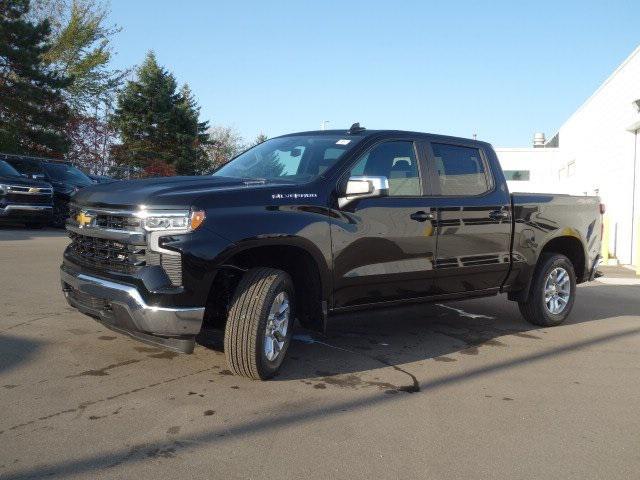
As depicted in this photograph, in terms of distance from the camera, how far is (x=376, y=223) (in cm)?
518

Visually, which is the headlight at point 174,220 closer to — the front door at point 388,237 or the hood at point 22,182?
the front door at point 388,237

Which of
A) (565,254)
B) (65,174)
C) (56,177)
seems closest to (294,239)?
(565,254)

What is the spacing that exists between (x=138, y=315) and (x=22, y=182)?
44.5 feet

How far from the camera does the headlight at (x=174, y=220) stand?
13.8 ft

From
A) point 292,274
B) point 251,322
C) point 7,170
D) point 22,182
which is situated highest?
point 7,170

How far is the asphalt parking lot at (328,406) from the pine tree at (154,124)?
35708 mm

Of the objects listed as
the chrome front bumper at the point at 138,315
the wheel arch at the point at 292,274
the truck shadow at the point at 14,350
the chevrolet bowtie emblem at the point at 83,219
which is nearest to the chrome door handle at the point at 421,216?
the wheel arch at the point at 292,274

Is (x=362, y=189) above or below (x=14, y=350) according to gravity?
above

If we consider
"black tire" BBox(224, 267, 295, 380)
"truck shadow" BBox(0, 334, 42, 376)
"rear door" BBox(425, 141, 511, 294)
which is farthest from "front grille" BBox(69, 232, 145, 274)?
"rear door" BBox(425, 141, 511, 294)

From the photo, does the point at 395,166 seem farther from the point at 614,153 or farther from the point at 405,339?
the point at 614,153

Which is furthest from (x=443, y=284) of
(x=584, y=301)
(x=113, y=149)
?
(x=113, y=149)

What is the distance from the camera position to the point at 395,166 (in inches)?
220

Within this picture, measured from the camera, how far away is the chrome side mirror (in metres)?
4.84

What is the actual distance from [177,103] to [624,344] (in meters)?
40.1
